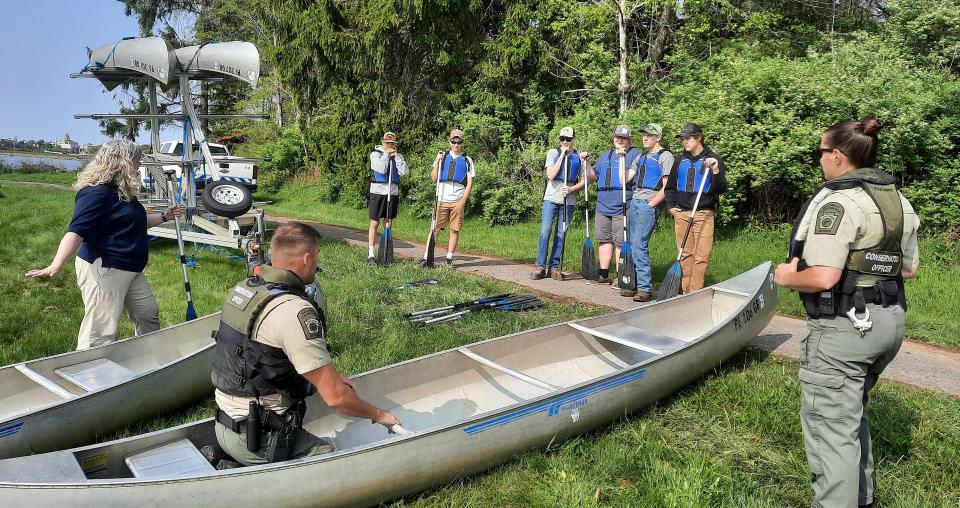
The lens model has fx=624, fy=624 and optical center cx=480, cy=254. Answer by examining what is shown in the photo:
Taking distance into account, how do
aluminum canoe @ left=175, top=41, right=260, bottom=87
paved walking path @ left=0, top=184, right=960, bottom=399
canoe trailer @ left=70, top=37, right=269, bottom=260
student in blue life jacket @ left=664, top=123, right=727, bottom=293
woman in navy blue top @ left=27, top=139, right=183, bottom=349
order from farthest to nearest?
aluminum canoe @ left=175, top=41, right=260, bottom=87 → canoe trailer @ left=70, top=37, right=269, bottom=260 → student in blue life jacket @ left=664, top=123, right=727, bottom=293 → paved walking path @ left=0, top=184, right=960, bottom=399 → woman in navy blue top @ left=27, top=139, right=183, bottom=349

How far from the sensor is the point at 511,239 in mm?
12852

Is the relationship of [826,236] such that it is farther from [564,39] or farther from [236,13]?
[236,13]

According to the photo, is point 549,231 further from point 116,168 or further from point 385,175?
point 116,168

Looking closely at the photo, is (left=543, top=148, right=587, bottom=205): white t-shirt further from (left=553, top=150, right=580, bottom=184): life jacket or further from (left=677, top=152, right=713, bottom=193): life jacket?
(left=677, top=152, right=713, bottom=193): life jacket

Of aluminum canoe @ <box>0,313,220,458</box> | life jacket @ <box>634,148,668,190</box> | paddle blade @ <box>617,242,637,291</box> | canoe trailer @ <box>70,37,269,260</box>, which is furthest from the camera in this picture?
canoe trailer @ <box>70,37,269,260</box>

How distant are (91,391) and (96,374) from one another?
579 millimetres

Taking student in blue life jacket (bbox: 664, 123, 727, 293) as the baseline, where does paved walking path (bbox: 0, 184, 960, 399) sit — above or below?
below

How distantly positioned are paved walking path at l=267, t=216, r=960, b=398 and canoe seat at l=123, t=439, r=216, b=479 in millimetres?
5299

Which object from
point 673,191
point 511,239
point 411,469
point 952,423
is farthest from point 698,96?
point 411,469

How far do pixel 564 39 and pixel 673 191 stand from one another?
10.0 meters

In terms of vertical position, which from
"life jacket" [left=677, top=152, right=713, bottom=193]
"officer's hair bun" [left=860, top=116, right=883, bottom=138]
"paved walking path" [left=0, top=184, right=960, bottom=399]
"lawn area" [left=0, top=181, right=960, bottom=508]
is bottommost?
"lawn area" [left=0, top=181, right=960, bottom=508]

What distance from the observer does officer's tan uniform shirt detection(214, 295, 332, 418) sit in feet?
9.95

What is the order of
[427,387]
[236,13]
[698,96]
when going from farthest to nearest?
[236,13]
[698,96]
[427,387]

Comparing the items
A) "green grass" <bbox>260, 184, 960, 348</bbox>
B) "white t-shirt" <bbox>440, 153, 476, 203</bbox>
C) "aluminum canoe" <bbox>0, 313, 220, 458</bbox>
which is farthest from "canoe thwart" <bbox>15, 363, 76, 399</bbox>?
"green grass" <bbox>260, 184, 960, 348</bbox>
